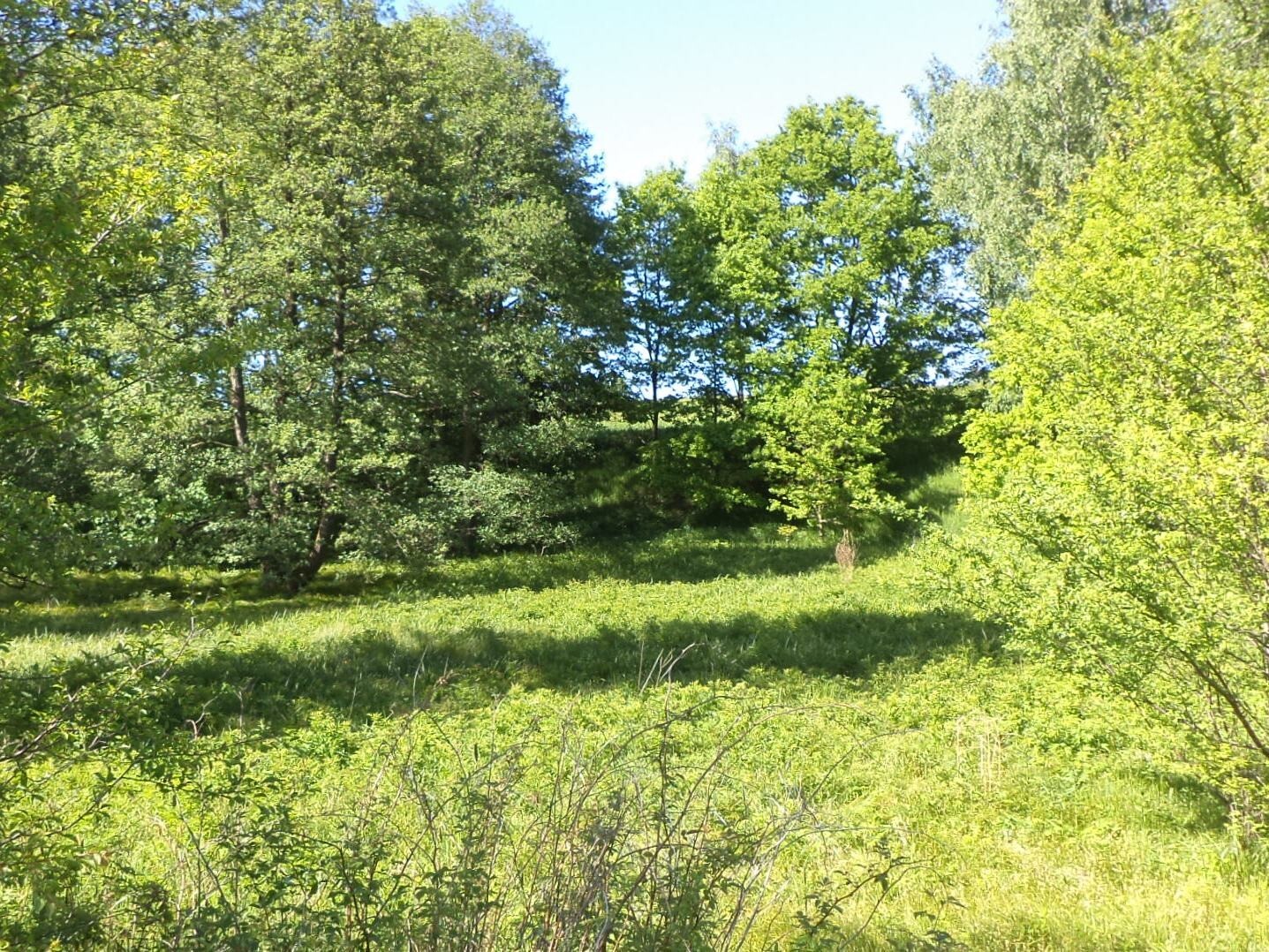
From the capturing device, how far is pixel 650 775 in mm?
4664

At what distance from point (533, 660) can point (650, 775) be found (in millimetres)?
8663

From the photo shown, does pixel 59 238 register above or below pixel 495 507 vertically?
above

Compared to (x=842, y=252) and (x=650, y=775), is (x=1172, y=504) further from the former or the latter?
(x=842, y=252)

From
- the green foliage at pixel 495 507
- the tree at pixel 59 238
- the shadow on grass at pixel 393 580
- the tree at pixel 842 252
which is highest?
the tree at pixel 842 252

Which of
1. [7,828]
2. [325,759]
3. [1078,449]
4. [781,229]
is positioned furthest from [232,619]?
[781,229]

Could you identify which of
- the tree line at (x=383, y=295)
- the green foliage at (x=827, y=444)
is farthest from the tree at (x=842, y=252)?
the green foliage at (x=827, y=444)

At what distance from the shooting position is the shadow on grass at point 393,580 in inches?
585

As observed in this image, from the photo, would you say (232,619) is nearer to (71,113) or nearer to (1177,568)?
(71,113)

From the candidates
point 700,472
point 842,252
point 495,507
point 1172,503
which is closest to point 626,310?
point 700,472

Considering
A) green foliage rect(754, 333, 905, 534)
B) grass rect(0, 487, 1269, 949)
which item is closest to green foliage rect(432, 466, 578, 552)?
grass rect(0, 487, 1269, 949)

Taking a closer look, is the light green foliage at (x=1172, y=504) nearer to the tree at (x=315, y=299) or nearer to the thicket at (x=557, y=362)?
the thicket at (x=557, y=362)

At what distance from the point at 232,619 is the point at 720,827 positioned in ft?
44.8

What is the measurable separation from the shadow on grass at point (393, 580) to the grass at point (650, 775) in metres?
0.16

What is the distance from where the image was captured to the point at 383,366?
19109 mm
